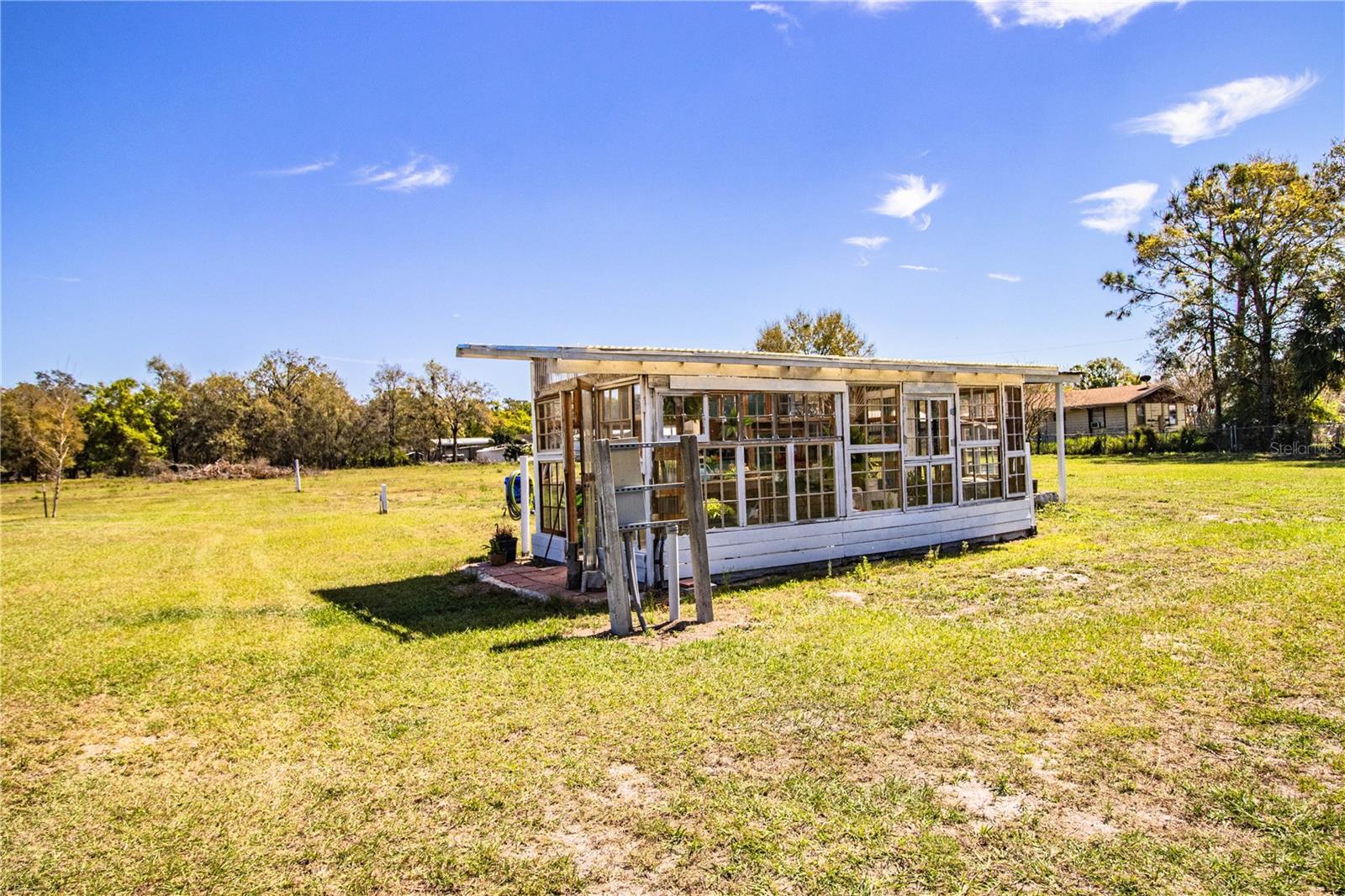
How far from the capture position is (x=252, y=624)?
7.59 m

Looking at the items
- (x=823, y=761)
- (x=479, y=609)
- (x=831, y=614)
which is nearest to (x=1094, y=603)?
(x=831, y=614)

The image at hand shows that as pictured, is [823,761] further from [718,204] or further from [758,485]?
[718,204]

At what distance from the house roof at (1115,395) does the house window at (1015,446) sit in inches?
1441

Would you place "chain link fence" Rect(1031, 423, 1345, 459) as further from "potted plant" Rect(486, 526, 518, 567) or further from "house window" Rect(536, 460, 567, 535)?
"potted plant" Rect(486, 526, 518, 567)

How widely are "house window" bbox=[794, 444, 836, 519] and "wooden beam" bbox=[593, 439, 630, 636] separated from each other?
330 centimetres

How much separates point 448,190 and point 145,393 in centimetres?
5043

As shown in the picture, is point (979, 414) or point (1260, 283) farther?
point (1260, 283)

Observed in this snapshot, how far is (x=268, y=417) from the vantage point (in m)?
51.4

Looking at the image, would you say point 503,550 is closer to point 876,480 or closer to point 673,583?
point 673,583

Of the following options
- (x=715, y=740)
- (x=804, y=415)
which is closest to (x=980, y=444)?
(x=804, y=415)

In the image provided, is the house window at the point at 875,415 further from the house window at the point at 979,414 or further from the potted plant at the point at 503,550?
the potted plant at the point at 503,550

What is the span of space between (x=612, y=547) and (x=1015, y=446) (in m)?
8.33

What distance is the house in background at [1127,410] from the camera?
42.8 meters

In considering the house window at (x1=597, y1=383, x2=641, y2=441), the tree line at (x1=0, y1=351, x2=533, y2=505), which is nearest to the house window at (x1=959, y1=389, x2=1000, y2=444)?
the house window at (x1=597, y1=383, x2=641, y2=441)
